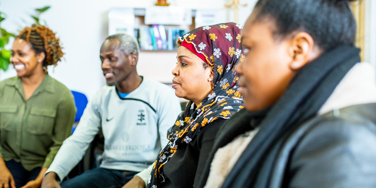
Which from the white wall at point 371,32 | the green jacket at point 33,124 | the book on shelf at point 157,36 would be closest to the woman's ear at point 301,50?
the green jacket at point 33,124

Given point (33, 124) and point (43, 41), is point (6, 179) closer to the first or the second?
point (33, 124)

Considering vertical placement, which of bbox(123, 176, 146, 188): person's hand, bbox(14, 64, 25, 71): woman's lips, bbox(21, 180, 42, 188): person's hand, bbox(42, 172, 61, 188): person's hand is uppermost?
bbox(14, 64, 25, 71): woman's lips

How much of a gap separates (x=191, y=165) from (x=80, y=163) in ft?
3.67

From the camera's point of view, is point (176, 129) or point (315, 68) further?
point (176, 129)

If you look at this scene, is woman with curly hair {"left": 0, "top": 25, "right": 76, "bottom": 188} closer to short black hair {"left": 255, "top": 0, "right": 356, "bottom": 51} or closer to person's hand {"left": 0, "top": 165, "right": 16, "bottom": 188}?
person's hand {"left": 0, "top": 165, "right": 16, "bottom": 188}

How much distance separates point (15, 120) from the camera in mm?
2018

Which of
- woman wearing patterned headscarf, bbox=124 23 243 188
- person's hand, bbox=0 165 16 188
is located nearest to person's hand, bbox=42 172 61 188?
person's hand, bbox=0 165 16 188

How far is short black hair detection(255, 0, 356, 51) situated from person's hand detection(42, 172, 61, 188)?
1401 millimetres

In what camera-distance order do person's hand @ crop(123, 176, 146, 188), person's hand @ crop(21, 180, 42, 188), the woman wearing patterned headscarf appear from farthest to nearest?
person's hand @ crop(21, 180, 42, 188)
person's hand @ crop(123, 176, 146, 188)
the woman wearing patterned headscarf

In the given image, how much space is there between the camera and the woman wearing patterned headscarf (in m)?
1.08

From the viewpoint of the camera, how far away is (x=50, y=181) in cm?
160

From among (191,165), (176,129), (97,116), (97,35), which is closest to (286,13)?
(191,165)

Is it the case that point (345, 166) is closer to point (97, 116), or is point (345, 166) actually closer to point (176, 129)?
point (176, 129)

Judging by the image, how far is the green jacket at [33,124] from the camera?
199cm
